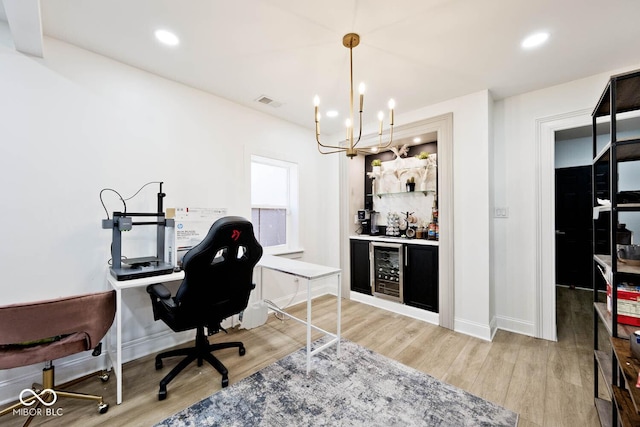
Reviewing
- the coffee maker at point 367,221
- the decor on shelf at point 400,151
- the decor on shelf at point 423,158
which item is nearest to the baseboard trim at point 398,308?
the coffee maker at point 367,221

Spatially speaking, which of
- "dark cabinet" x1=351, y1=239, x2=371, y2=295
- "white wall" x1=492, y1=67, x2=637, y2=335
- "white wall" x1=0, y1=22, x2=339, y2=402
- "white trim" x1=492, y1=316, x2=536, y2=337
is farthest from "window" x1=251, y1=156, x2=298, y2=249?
"white trim" x1=492, y1=316, x2=536, y2=337

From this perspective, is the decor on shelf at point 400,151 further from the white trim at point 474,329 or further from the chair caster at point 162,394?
the chair caster at point 162,394

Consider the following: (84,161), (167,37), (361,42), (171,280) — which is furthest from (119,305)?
(361,42)

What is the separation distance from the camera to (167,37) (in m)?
2.07

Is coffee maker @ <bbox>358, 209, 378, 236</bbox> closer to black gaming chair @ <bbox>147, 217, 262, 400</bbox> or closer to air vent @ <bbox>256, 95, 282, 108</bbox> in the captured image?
air vent @ <bbox>256, 95, 282, 108</bbox>

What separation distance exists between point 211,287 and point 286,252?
5.95ft

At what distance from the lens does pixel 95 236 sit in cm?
225

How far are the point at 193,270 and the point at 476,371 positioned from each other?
2.45m

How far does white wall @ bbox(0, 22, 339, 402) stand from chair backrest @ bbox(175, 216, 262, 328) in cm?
90

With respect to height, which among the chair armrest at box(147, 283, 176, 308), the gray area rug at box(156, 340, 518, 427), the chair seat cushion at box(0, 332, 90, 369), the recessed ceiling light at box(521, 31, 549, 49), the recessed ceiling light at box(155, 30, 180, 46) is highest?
the recessed ceiling light at box(155, 30, 180, 46)

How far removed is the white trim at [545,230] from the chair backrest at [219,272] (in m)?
2.92

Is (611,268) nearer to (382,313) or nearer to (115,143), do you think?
(382,313)

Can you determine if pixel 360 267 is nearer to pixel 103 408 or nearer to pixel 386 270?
pixel 386 270

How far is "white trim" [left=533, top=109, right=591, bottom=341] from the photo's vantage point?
2785 millimetres
